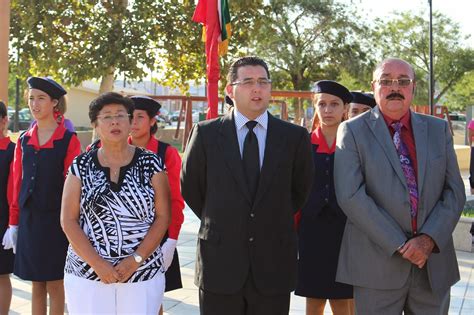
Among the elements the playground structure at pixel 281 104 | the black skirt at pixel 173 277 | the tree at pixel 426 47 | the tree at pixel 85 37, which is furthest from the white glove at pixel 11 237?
the tree at pixel 426 47

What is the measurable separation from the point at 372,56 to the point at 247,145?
113ft

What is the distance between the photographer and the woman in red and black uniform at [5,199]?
571 cm

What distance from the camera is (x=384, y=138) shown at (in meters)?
4.12

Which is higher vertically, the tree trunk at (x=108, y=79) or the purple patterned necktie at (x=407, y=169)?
the tree trunk at (x=108, y=79)

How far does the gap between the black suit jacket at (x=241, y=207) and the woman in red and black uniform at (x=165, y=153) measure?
87cm

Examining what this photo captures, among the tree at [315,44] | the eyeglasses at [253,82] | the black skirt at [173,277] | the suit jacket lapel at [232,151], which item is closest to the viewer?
the suit jacket lapel at [232,151]

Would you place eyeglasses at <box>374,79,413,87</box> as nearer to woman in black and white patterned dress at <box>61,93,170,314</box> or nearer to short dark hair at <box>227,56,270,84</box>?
short dark hair at <box>227,56,270,84</box>

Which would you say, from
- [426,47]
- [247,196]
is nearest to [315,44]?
[426,47]

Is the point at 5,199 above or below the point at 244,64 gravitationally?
below

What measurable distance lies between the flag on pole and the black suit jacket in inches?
210

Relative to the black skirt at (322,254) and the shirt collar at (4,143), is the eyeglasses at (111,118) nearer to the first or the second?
the black skirt at (322,254)

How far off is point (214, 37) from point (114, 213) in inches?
235

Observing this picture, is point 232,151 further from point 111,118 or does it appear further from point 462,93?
point 462,93

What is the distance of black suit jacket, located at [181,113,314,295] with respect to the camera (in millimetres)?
3969
